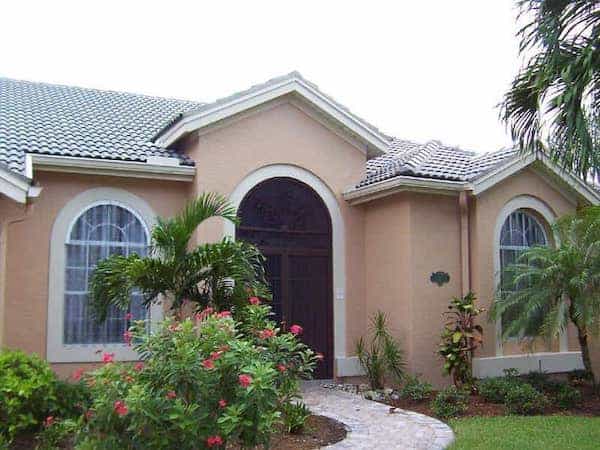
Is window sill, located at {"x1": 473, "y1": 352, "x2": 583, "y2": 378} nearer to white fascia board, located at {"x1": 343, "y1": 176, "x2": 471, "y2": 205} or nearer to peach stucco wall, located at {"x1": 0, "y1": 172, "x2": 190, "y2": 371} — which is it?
white fascia board, located at {"x1": 343, "y1": 176, "x2": 471, "y2": 205}

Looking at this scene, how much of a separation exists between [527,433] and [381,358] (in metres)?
4.02

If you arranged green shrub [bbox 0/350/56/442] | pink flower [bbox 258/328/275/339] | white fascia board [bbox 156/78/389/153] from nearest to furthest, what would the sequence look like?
1. pink flower [bbox 258/328/275/339]
2. green shrub [bbox 0/350/56/442]
3. white fascia board [bbox 156/78/389/153]

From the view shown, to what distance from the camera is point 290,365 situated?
27.4 feet

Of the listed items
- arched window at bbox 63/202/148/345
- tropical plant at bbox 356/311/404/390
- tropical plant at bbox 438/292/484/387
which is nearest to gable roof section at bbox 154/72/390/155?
arched window at bbox 63/202/148/345

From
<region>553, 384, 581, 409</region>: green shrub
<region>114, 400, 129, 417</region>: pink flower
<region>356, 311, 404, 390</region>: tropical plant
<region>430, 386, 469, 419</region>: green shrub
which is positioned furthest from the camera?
<region>356, 311, 404, 390</region>: tropical plant

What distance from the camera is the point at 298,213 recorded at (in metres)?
14.5

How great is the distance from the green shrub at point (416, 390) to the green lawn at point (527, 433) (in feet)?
4.56

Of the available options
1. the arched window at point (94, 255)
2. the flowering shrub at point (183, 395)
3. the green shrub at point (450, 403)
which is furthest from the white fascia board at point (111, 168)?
the green shrub at point (450, 403)

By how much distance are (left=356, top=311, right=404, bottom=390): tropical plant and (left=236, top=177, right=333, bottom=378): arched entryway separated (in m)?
0.94

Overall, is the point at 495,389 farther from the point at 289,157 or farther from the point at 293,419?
the point at 289,157

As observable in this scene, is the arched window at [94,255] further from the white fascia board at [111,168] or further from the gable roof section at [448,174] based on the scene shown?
the gable roof section at [448,174]

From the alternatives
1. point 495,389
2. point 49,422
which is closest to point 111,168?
point 49,422

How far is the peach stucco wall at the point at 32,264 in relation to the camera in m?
11.9

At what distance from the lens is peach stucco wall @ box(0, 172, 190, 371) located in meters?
11.9
